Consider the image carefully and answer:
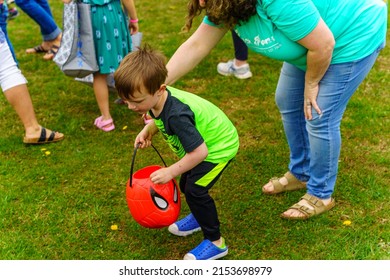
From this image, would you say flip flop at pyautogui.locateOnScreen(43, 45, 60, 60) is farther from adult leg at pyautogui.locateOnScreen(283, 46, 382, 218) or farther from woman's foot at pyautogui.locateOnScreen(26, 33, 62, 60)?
adult leg at pyautogui.locateOnScreen(283, 46, 382, 218)

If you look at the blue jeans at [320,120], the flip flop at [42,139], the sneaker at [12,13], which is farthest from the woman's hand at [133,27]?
the sneaker at [12,13]

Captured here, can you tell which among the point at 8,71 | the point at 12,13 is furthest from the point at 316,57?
the point at 12,13

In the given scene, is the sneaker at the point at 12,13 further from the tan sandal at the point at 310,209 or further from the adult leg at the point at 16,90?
the tan sandal at the point at 310,209

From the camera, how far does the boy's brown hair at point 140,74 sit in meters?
2.43

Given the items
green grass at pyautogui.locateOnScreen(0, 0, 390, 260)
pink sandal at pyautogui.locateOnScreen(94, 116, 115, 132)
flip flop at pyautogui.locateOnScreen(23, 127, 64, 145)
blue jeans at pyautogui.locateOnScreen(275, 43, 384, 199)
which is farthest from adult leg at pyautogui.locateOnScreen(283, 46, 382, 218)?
flip flop at pyautogui.locateOnScreen(23, 127, 64, 145)

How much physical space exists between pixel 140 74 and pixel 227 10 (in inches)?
20.4

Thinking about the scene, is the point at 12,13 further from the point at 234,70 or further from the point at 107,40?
the point at 234,70

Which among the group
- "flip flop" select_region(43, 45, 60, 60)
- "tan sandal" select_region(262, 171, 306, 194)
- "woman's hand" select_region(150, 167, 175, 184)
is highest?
"woman's hand" select_region(150, 167, 175, 184)

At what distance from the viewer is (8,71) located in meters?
4.10

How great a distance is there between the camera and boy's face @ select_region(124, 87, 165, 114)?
2465 mm

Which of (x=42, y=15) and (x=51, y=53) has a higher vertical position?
(x=42, y=15)

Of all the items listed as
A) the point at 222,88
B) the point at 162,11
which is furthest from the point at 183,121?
the point at 162,11

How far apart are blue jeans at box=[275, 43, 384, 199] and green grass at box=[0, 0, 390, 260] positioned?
0.25 metres

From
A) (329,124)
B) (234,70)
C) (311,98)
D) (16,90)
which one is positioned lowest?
(234,70)
